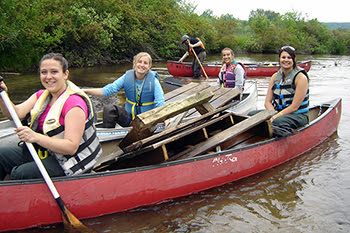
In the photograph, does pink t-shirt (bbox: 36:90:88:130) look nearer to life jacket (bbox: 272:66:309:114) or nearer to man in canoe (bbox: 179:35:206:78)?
life jacket (bbox: 272:66:309:114)

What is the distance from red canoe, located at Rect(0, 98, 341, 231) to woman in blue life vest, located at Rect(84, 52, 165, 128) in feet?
3.90

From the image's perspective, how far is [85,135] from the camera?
2.72m

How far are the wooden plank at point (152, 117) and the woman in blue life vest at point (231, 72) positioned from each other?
2695mm

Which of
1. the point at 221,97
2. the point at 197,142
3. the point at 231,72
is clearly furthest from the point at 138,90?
the point at 231,72

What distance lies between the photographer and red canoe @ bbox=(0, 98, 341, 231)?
2701 millimetres

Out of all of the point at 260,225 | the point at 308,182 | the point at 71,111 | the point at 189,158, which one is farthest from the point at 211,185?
the point at 71,111

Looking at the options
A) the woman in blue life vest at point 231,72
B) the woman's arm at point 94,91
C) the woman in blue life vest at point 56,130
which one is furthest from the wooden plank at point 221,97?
the woman in blue life vest at point 56,130

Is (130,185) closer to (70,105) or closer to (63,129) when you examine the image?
(63,129)

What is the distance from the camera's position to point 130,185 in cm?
312

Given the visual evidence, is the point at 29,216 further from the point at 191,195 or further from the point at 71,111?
the point at 191,195

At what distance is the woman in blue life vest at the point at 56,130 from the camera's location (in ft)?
8.12

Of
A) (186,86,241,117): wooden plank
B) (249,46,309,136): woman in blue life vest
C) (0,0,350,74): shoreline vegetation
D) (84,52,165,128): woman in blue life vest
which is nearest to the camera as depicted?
(84,52,165,128): woman in blue life vest

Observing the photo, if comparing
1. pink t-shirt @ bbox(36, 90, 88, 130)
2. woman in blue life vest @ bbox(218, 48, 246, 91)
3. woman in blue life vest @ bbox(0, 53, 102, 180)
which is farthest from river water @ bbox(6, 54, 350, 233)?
woman in blue life vest @ bbox(218, 48, 246, 91)

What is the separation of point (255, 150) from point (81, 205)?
227 centimetres
